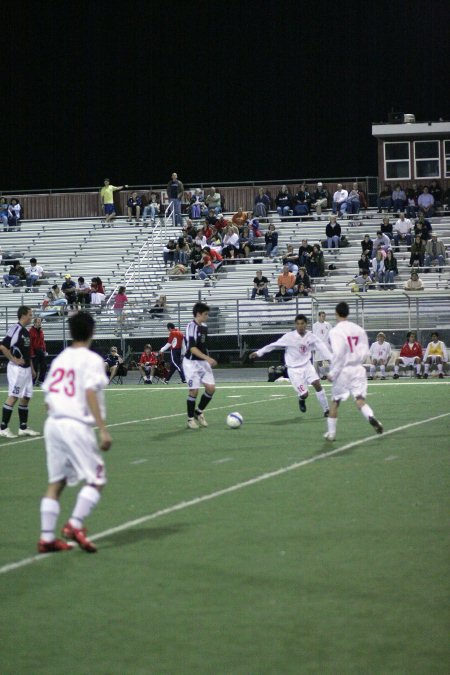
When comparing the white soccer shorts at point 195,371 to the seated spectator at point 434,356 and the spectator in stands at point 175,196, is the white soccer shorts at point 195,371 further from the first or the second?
the spectator in stands at point 175,196

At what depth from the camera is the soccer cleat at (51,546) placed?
28.3 feet

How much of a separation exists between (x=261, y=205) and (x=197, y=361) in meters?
27.3

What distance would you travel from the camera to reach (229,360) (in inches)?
1462

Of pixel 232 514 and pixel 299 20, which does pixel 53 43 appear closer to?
pixel 299 20

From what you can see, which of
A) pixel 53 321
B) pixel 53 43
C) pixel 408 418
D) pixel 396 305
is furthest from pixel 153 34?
pixel 408 418

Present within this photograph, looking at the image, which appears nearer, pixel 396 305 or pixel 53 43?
pixel 396 305

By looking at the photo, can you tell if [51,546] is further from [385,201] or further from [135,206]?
[135,206]

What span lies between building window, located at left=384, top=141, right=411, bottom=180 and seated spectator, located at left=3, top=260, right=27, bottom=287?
15449mm

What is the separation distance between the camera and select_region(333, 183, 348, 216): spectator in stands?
44600 mm

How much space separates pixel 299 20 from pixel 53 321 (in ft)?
64.1

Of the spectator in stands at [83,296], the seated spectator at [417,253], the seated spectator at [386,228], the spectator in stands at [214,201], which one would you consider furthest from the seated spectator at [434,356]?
the spectator in stands at [214,201]

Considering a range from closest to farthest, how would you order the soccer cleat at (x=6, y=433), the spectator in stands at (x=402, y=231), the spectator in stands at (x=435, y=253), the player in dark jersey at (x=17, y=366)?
the player in dark jersey at (x=17, y=366) < the soccer cleat at (x=6, y=433) < the spectator in stands at (x=435, y=253) < the spectator in stands at (x=402, y=231)

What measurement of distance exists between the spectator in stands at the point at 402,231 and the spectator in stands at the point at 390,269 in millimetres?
2953

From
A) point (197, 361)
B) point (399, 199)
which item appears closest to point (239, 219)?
point (399, 199)
